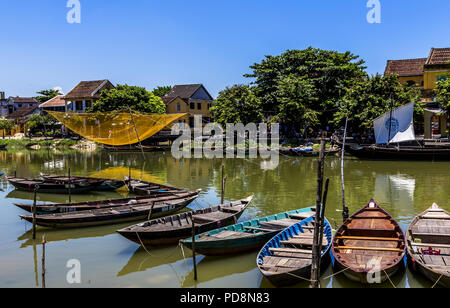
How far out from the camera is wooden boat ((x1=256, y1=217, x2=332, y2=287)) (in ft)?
29.4

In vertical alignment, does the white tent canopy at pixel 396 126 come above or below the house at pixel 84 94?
below

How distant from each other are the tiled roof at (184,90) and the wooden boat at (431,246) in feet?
165

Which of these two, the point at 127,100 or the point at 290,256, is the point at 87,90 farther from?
the point at 290,256

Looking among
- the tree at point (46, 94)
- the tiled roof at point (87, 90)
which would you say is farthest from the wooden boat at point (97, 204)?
the tree at point (46, 94)

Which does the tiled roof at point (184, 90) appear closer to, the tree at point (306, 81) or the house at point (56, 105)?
the tree at point (306, 81)

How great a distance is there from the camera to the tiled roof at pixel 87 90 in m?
57.8

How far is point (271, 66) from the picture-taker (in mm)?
46312

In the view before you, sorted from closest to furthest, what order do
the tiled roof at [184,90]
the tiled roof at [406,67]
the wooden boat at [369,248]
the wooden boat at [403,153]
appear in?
the wooden boat at [369,248] < the wooden boat at [403,153] < the tiled roof at [406,67] < the tiled roof at [184,90]

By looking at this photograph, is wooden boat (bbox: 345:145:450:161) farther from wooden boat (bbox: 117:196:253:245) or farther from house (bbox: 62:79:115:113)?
house (bbox: 62:79:115:113)

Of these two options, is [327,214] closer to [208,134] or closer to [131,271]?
[131,271]

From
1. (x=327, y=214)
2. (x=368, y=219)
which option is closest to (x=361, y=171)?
(x=327, y=214)

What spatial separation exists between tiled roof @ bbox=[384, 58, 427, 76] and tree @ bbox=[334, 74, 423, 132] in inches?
368
